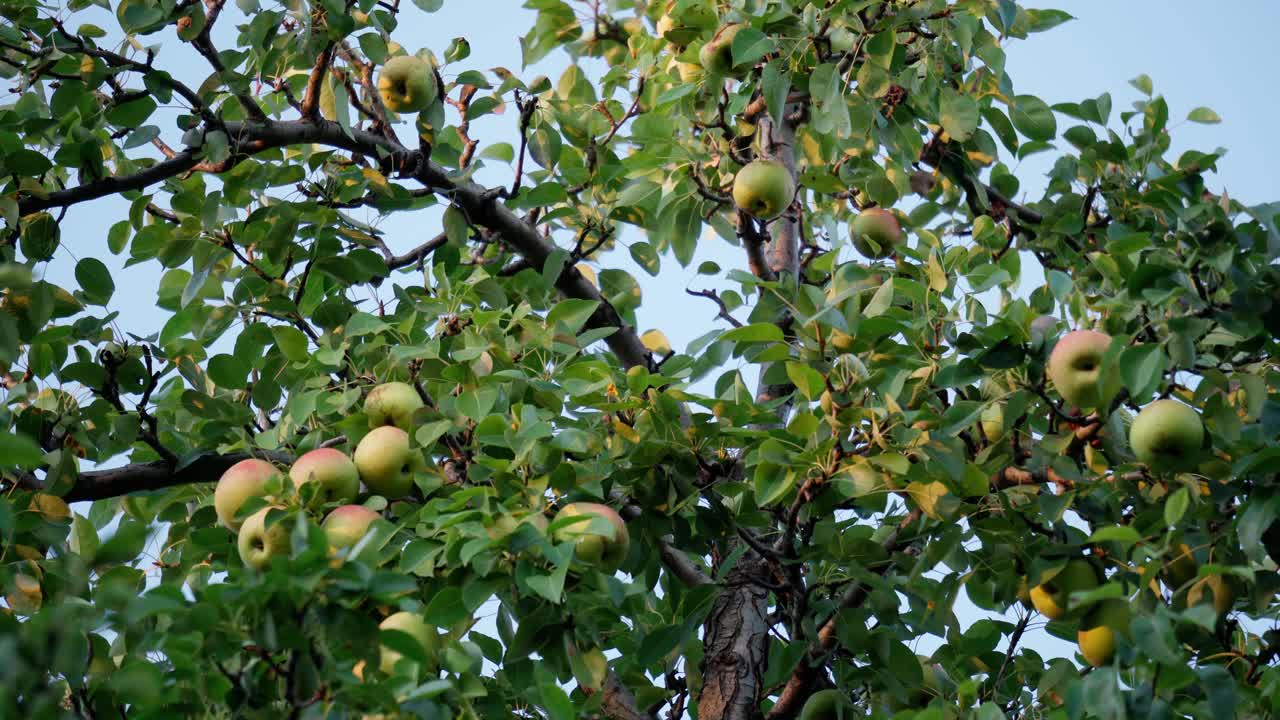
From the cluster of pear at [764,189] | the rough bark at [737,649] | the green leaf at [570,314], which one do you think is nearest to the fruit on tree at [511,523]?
the green leaf at [570,314]

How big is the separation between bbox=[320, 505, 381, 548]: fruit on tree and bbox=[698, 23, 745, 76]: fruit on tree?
1766mm

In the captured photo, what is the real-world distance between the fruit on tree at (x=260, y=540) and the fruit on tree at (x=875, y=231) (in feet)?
7.10

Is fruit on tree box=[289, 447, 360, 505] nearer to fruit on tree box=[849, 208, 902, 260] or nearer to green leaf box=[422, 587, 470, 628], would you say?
green leaf box=[422, 587, 470, 628]

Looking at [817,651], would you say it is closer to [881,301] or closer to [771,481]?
[771,481]

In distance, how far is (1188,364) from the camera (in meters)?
2.40

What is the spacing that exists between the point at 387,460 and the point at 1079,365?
1.51 meters

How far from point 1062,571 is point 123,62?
2.48 m

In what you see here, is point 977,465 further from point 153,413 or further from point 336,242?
point 153,413

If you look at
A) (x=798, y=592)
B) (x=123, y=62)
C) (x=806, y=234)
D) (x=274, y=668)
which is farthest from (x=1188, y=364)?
(x=806, y=234)

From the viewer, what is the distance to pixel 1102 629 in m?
2.90

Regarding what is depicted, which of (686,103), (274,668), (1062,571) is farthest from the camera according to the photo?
(686,103)

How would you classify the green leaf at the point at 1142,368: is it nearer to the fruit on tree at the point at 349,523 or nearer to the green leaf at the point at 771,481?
the green leaf at the point at 771,481

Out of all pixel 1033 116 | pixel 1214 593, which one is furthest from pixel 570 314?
pixel 1033 116

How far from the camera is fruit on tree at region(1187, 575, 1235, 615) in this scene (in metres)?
2.65
